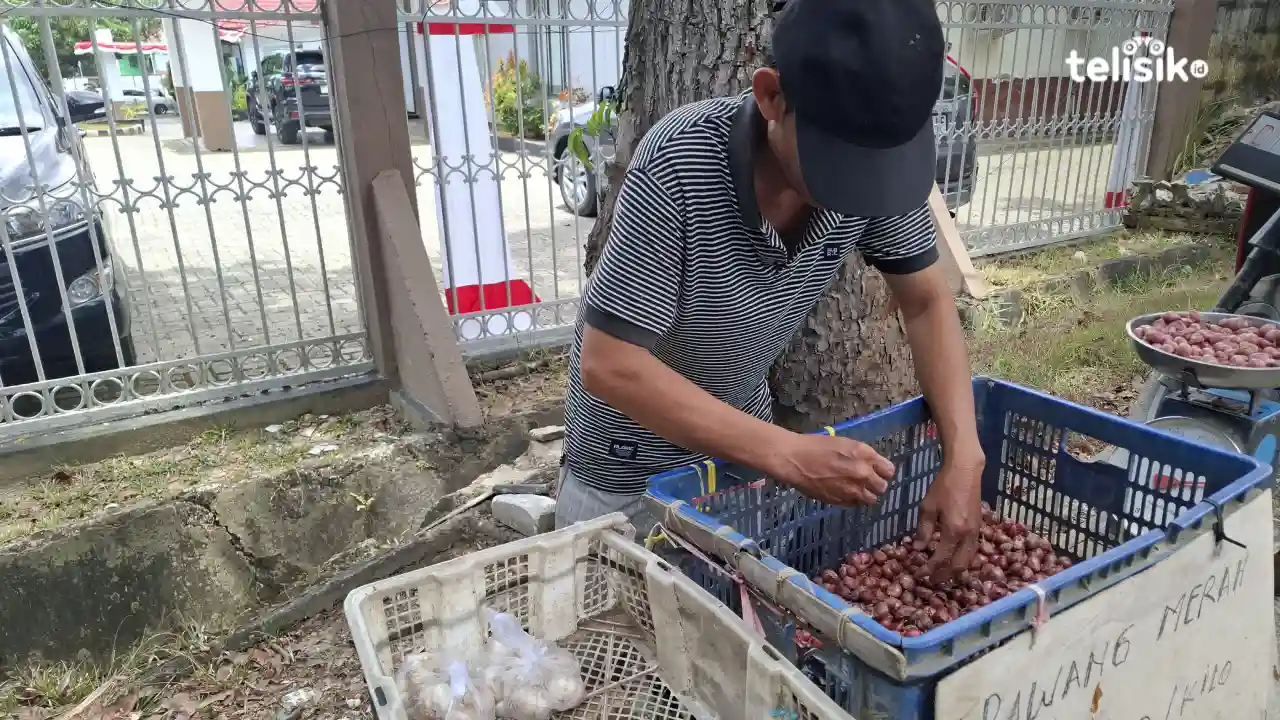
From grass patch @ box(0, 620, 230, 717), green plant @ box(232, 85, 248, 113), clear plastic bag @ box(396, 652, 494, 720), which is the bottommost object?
grass patch @ box(0, 620, 230, 717)

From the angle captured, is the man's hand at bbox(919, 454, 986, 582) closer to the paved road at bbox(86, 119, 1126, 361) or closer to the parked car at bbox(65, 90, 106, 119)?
the paved road at bbox(86, 119, 1126, 361)

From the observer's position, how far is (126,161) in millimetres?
3455

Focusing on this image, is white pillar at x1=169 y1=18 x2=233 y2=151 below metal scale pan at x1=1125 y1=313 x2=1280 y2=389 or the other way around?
the other way around

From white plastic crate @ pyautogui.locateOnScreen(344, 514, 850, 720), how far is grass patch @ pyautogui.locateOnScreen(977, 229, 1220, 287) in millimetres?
4827

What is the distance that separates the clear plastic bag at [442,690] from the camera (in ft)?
4.06

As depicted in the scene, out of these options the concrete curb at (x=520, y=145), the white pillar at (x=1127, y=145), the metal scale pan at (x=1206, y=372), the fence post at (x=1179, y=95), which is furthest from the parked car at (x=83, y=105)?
the fence post at (x=1179, y=95)

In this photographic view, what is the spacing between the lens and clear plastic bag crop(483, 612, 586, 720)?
130 centimetres

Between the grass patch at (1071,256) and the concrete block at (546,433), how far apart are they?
11.0ft

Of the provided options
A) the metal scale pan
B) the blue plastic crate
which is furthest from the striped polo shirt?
the metal scale pan

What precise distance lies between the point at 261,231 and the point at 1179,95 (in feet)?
25.2

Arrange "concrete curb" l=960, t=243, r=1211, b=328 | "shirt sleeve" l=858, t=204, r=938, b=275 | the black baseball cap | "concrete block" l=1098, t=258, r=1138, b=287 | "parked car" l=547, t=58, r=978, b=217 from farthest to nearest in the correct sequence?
"concrete block" l=1098, t=258, r=1138, b=287
"concrete curb" l=960, t=243, r=1211, b=328
"parked car" l=547, t=58, r=978, b=217
"shirt sleeve" l=858, t=204, r=938, b=275
the black baseball cap

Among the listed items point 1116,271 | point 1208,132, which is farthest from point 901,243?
point 1208,132

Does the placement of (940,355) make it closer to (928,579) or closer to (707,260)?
(928,579)

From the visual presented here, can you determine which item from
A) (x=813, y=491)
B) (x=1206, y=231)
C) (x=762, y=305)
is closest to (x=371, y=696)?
(x=813, y=491)
